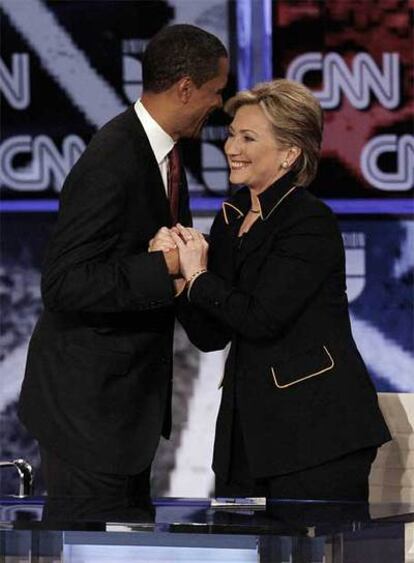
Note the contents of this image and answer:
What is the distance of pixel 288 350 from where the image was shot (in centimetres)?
271

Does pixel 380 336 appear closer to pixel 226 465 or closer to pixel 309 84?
pixel 309 84

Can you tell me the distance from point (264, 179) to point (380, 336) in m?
1.89

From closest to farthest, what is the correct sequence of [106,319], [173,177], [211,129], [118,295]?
Answer: 1. [118,295]
2. [106,319]
3. [173,177]
4. [211,129]

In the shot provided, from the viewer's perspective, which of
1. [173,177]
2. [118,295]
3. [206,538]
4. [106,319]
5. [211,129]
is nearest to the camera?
[206,538]

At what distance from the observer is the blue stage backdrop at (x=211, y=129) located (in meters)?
4.66

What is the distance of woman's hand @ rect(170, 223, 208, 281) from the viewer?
9.04 ft

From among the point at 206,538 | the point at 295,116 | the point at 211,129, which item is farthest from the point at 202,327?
the point at 211,129

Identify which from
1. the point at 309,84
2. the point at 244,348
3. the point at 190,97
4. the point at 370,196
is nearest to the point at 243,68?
the point at 309,84

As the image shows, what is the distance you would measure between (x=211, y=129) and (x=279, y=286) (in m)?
2.08

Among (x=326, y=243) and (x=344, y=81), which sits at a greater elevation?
(x=344, y=81)

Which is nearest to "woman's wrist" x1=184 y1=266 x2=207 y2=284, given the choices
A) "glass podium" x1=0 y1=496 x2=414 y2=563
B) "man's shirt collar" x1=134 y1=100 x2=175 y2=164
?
"man's shirt collar" x1=134 y1=100 x2=175 y2=164

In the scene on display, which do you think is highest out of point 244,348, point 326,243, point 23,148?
point 23,148

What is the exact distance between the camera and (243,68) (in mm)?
4648

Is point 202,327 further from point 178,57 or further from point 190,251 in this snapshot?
point 178,57
